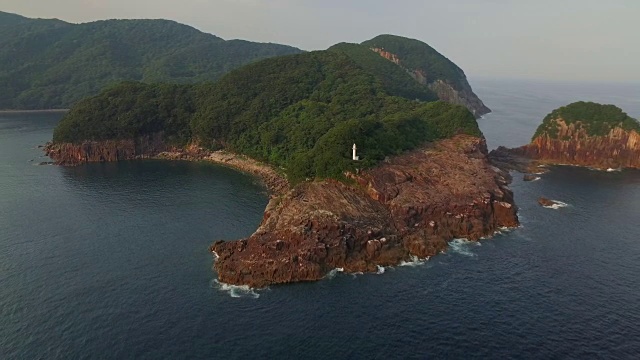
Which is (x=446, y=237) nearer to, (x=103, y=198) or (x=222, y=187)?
(x=222, y=187)

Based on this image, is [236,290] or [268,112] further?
[268,112]

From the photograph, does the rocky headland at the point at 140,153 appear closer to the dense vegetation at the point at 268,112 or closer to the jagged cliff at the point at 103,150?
the jagged cliff at the point at 103,150

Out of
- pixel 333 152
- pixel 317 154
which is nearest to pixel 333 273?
pixel 333 152

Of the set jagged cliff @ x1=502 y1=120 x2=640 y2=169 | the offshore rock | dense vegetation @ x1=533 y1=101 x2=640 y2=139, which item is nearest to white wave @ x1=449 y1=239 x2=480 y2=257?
the offshore rock

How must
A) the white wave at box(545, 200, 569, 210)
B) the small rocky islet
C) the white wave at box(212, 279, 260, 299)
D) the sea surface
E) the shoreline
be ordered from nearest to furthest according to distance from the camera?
the sea surface → the white wave at box(212, 279, 260, 299) → the small rocky islet → the white wave at box(545, 200, 569, 210) → the shoreline

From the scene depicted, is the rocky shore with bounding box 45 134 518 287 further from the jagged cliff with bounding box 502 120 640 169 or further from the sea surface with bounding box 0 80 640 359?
the jagged cliff with bounding box 502 120 640 169

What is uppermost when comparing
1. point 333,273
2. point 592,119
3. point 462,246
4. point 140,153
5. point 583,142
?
point 592,119

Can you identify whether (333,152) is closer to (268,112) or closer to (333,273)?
(333,273)
